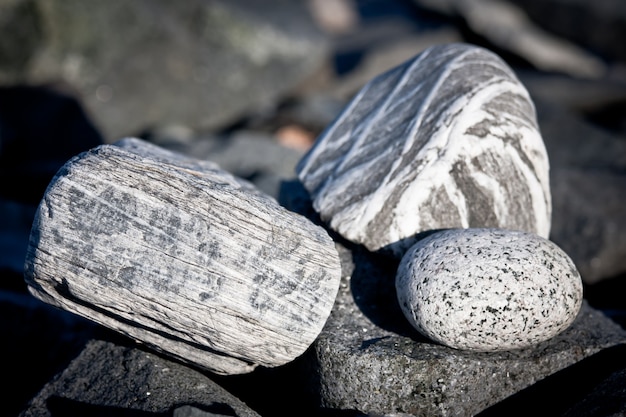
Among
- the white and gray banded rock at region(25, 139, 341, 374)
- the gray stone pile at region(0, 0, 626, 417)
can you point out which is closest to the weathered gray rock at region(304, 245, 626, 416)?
the gray stone pile at region(0, 0, 626, 417)

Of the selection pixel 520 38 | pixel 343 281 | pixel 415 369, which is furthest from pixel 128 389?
pixel 520 38

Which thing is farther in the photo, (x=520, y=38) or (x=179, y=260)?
(x=520, y=38)

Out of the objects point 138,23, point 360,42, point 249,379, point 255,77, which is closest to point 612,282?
point 249,379

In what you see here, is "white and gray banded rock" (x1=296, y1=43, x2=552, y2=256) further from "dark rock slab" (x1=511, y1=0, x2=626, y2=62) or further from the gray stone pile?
"dark rock slab" (x1=511, y1=0, x2=626, y2=62)

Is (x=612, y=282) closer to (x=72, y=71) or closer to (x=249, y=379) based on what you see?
(x=249, y=379)

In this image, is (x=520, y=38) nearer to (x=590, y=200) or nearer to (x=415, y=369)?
(x=590, y=200)
